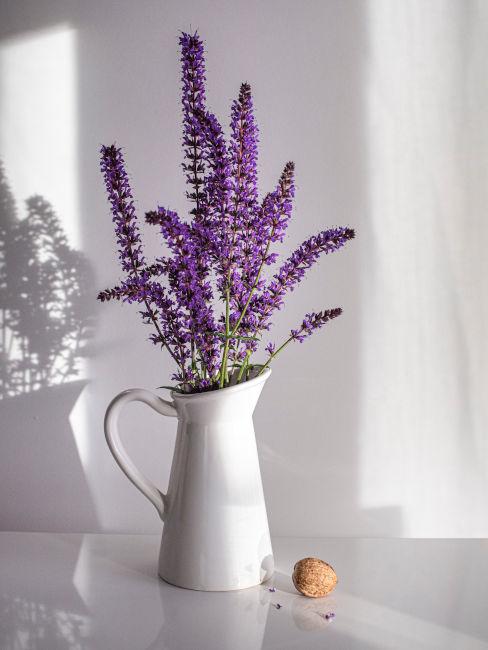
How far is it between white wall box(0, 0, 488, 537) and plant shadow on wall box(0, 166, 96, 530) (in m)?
0.02

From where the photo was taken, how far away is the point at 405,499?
1.02 metres

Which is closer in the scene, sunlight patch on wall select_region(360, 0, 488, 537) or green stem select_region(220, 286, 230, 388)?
green stem select_region(220, 286, 230, 388)

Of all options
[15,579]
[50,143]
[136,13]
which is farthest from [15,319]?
[136,13]

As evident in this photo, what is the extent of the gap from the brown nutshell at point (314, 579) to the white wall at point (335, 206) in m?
0.25

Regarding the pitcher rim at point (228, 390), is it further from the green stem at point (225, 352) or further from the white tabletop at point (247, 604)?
the white tabletop at point (247, 604)

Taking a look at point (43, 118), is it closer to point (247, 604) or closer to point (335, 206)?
point (335, 206)

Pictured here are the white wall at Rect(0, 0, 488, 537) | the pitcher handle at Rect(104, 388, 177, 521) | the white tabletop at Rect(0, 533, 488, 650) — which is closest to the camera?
the white tabletop at Rect(0, 533, 488, 650)

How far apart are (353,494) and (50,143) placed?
2.32ft

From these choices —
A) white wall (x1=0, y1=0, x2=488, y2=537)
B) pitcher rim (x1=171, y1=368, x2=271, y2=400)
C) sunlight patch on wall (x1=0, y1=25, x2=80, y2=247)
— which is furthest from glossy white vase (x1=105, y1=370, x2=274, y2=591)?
sunlight patch on wall (x1=0, y1=25, x2=80, y2=247)

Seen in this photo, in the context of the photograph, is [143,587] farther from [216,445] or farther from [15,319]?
[15,319]

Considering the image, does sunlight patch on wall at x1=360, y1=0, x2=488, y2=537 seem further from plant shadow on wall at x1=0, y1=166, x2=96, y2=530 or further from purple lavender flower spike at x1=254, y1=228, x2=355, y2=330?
plant shadow on wall at x1=0, y1=166, x2=96, y2=530

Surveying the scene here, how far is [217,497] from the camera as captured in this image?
76 cm

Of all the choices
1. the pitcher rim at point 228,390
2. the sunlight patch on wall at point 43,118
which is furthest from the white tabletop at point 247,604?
the sunlight patch on wall at point 43,118

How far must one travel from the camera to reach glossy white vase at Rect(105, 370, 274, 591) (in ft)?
2.48
